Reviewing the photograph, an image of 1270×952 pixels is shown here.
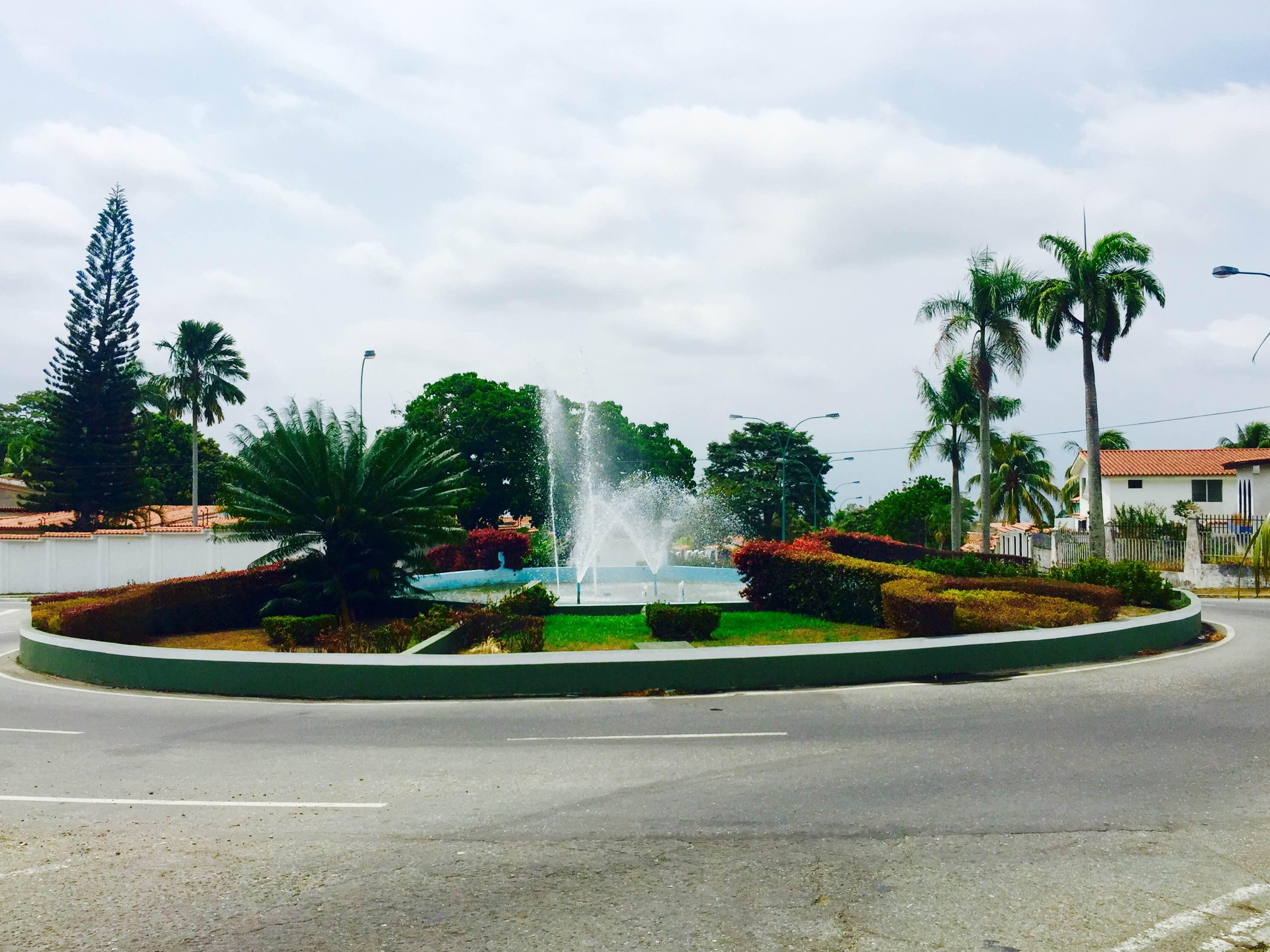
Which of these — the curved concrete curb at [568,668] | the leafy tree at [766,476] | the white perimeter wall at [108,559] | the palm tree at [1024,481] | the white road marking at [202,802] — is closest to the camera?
the white road marking at [202,802]

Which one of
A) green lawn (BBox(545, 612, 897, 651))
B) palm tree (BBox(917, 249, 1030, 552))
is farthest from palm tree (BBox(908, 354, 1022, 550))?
green lawn (BBox(545, 612, 897, 651))

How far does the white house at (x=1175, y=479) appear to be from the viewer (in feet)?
174

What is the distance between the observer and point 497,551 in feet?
133

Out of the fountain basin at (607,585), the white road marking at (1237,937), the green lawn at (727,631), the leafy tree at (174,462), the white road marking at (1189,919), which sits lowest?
the white road marking at (1237,937)

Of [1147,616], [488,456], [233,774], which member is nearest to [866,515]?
[488,456]

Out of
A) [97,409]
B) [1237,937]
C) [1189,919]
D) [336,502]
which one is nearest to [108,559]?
[97,409]

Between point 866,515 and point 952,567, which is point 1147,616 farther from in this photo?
point 866,515

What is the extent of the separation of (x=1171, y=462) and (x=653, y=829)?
188ft

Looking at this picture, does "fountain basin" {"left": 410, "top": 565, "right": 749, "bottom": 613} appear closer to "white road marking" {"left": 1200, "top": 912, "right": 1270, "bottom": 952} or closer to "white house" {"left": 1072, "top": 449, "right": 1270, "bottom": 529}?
"white road marking" {"left": 1200, "top": 912, "right": 1270, "bottom": 952}

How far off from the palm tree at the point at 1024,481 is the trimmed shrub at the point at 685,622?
51.7 metres

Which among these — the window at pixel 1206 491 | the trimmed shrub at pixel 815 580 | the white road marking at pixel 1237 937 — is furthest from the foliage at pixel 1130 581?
the window at pixel 1206 491

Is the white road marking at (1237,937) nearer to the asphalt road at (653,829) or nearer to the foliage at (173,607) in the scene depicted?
the asphalt road at (653,829)

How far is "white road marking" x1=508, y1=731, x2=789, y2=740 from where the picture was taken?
384 inches

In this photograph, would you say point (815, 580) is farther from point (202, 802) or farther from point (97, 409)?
point (97, 409)
